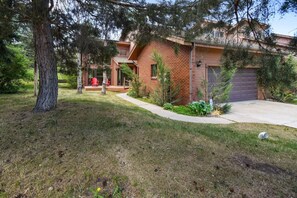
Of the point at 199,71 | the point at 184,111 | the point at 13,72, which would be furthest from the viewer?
the point at 13,72

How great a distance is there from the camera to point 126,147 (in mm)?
3793

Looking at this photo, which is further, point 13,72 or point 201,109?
point 13,72

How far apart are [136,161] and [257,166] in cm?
202

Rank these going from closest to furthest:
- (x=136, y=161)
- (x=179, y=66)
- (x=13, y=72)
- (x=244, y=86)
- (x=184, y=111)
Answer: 1. (x=136, y=161)
2. (x=184, y=111)
3. (x=179, y=66)
4. (x=244, y=86)
5. (x=13, y=72)

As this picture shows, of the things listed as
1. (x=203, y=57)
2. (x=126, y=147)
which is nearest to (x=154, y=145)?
(x=126, y=147)

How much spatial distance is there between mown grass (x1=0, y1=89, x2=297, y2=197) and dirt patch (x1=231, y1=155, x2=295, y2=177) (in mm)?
12

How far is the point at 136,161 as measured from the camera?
3.31m

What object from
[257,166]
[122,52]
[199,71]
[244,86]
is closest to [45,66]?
[257,166]

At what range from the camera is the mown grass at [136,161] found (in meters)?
2.71

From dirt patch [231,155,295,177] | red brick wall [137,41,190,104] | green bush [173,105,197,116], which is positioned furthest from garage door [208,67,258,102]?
dirt patch [231,155,295,177]

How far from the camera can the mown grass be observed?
271 cm

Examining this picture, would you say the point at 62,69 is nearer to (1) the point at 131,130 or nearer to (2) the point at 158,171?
(1) the point at 131,130

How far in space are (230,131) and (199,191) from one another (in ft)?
11.3

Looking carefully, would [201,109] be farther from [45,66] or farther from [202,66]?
[45,66]
